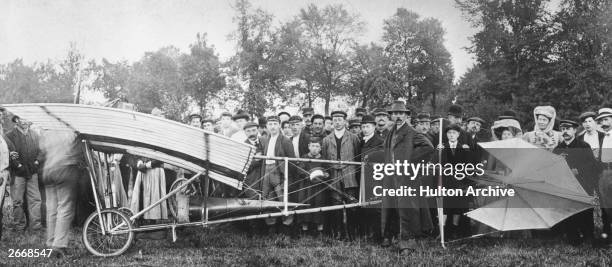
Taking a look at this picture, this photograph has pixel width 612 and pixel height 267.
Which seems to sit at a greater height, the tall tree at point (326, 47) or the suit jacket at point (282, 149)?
the tall tree at point (326, 47)

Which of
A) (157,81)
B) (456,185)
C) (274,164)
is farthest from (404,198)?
(157,81)

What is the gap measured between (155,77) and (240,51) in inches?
967

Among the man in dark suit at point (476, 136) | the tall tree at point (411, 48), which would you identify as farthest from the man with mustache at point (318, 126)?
the tall tree at point (411, 48)

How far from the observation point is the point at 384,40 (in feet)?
59.8

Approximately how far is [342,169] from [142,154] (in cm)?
292

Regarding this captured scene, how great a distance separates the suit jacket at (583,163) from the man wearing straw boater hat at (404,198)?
6.21 feet

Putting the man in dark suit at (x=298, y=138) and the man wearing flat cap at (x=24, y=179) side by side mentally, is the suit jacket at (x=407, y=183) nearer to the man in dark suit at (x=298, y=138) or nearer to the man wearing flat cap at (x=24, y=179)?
the man in dark suit at (x=298, y=138)

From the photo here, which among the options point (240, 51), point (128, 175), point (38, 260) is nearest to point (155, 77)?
point (240, 51)

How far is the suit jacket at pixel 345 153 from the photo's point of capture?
22.6 feet

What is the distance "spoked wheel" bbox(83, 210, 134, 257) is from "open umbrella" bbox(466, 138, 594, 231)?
4238mm

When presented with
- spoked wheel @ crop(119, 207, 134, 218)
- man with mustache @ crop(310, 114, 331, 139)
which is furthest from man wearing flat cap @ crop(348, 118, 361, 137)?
spoked wheel @ crop(119, 207, 134, 218)

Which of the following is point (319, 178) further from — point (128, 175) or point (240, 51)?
point (240, 51)

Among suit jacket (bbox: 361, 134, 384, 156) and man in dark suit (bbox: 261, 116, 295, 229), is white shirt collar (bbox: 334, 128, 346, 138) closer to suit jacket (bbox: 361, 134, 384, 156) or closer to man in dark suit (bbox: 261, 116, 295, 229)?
suit jacket (bbox: 361, 134, 384, 156)

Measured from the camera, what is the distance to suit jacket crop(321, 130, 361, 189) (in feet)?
22.6
